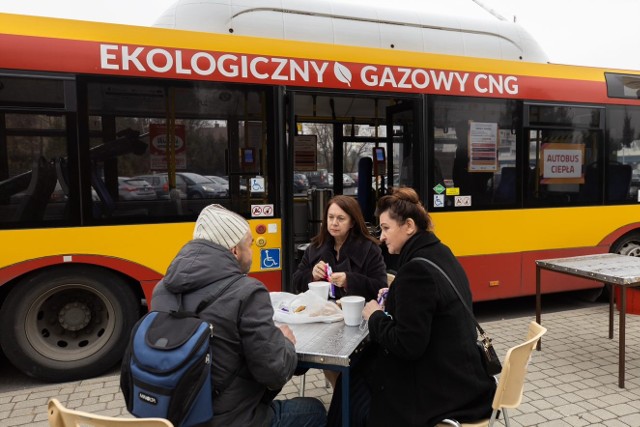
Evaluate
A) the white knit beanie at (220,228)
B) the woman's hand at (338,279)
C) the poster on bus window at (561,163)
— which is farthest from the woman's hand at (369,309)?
the poster on bus window at (561,163)

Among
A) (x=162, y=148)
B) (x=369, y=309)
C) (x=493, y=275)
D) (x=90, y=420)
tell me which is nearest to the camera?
(x=90, y=420)

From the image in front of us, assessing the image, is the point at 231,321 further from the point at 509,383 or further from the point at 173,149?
the point at 173,149

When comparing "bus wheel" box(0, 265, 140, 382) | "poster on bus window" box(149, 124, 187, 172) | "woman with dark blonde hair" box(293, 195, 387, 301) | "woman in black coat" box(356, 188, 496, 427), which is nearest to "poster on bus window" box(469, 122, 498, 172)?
"woman with dark blonde hair" box(293, 195, 387, 301)

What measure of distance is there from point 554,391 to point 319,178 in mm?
5051

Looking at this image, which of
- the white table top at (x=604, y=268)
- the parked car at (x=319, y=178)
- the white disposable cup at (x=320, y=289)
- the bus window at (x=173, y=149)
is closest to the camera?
the white disposable cup at (x=320, y=289)

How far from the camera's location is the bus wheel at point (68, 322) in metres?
4.18

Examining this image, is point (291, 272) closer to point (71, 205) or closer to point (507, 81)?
point (71, 205)

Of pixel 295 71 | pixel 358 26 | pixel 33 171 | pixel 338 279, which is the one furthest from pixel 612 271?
pixel 33 171

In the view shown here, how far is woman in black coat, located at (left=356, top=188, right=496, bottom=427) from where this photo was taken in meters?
2.28

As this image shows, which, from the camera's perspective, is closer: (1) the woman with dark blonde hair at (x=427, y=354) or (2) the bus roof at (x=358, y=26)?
(1) the woman with dark blonde hair at (x=427, y=354)

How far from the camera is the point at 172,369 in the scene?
69.4 inches

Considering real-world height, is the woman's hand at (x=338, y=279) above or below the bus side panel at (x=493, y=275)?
above

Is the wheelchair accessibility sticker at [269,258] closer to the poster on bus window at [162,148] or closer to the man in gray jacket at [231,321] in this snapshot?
the poster on bus window at [162,148]

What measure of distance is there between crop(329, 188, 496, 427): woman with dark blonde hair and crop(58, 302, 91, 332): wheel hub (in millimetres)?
2944
